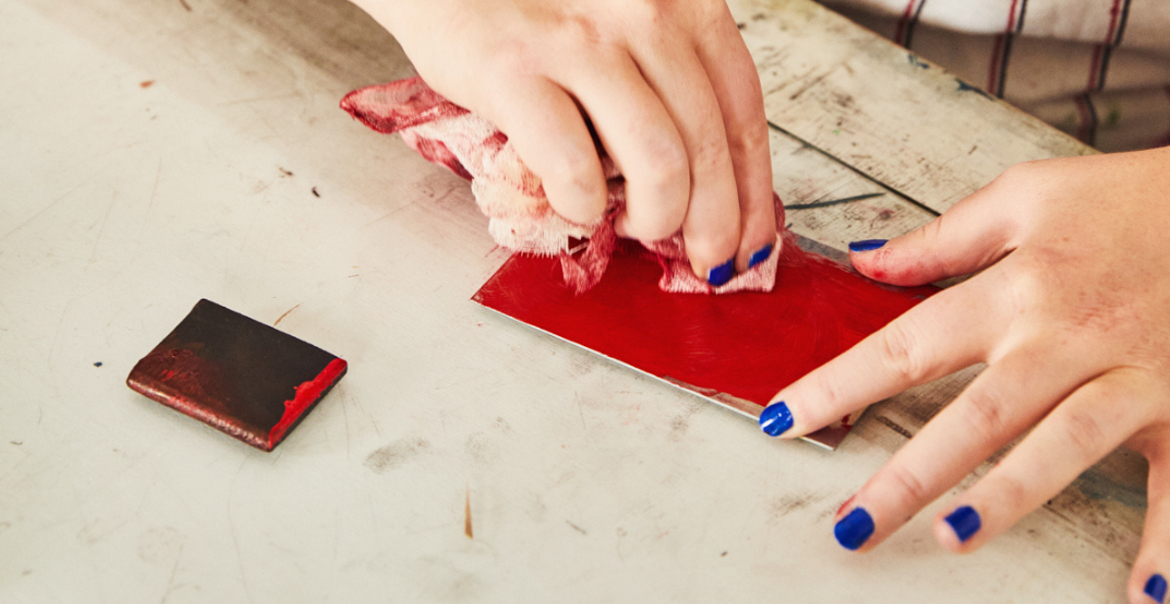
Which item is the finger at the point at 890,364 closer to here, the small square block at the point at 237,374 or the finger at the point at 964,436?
the finger at the point at 964,436

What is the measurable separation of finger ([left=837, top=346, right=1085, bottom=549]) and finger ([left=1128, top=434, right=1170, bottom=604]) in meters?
0.10

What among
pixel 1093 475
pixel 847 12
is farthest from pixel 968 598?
pixel 847 12

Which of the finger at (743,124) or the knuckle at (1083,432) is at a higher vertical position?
the finger at (743,124)

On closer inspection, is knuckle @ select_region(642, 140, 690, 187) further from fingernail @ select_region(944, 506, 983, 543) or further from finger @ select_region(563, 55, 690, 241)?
fingernail @ select_region(944, 506, 983, 543)

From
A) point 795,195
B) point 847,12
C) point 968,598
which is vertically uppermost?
point 847,12

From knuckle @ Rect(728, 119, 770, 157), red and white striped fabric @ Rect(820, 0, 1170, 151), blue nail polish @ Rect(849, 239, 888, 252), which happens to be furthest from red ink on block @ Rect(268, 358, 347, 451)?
red and white striped fabric @ Rect(820, 0, 1170, 151)

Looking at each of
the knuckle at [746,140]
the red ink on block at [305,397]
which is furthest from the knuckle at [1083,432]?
the red ink on block at [305,397]

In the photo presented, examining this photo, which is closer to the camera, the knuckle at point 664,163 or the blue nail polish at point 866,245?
the knuckle at point 664,163

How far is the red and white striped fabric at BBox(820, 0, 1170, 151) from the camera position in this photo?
1000 millimetres

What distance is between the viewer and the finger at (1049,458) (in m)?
0.55

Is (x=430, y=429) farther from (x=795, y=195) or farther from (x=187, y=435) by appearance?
(x=795, y=195)

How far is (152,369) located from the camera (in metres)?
0.62

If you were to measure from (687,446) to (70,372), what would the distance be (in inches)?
20.8

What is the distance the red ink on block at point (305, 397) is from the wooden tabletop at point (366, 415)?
0.04 feet
